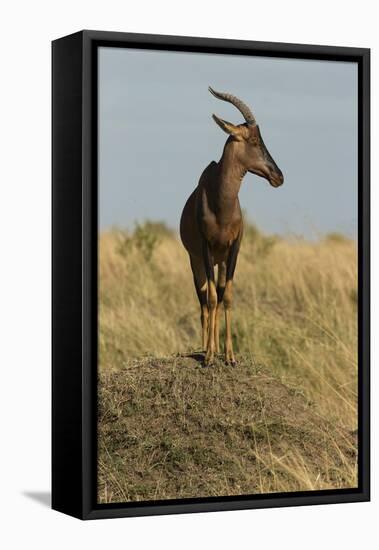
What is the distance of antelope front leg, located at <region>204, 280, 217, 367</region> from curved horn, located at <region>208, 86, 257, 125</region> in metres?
1.28

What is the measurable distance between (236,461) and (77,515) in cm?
131

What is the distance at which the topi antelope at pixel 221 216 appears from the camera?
12.1 meters

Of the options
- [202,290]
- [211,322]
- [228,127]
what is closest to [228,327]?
[211,322]

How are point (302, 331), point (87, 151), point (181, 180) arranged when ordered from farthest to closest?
point (302, 331), point (181, 180), point (87, 151)

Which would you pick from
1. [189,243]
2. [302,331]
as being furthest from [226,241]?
[302,331]

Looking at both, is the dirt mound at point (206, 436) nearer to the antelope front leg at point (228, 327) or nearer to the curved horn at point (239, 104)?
the antelope front leg at point (228, 327)

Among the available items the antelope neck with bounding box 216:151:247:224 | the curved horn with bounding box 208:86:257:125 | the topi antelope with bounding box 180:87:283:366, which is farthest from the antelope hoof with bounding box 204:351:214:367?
the curved horn with bounding box 208:86:257:125

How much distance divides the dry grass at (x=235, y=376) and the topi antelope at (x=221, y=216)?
24 cm

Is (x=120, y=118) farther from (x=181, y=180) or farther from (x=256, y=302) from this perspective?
(x=256, y=302)

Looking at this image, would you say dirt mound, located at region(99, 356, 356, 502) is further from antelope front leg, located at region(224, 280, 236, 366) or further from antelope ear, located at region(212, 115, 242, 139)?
antelope ear, located at region(212, 115, 242, 139)

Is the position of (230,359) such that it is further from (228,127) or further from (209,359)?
(228,127)

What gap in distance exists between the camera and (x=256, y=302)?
14.3 metres

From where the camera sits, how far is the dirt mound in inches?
460

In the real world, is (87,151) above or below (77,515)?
above
